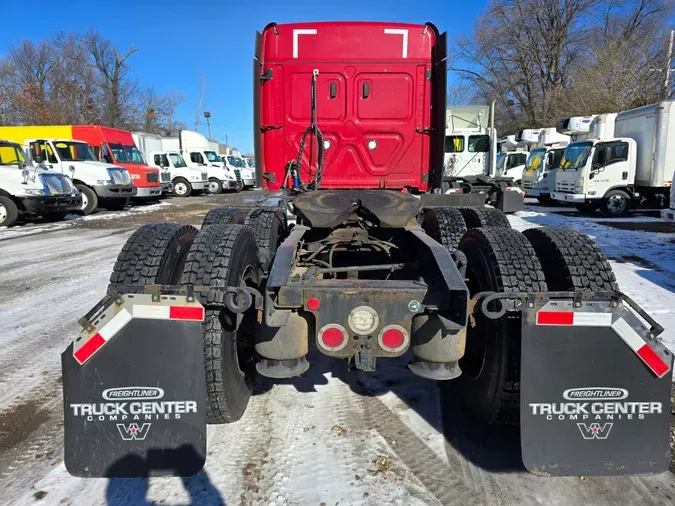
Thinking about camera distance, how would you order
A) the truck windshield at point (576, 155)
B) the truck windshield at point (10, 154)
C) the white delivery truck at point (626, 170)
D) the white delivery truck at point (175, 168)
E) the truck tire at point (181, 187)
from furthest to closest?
the truck tire at point (181, 187), the white delivery truck at point (175, 168), the truck windshield at point (576, 155), the white delivery truck at point (626, 170), the truck windshield at point (10, 154)

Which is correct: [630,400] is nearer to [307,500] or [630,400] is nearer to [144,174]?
[307,500]

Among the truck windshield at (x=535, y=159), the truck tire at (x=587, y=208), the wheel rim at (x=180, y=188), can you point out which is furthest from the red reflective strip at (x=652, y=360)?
the wheel rim at (x=180, y=188)

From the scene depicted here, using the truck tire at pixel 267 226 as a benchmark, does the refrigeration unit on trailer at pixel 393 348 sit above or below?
below

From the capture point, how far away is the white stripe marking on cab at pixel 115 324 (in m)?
2.28

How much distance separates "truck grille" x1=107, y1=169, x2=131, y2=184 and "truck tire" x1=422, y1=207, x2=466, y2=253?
48.0ft

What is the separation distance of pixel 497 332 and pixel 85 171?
1667cm

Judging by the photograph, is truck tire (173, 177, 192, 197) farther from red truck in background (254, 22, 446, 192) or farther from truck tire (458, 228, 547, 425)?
truck tire (458, 228, 547, 425)

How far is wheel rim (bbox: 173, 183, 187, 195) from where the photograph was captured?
25.6 meters

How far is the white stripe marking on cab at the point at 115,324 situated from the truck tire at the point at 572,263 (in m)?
2.23

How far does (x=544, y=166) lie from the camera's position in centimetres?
1983

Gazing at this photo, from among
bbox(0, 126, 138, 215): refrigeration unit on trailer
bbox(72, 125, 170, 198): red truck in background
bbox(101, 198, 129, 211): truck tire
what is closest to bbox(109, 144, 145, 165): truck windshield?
bbox(72, 125, 170, 198): red truck in background

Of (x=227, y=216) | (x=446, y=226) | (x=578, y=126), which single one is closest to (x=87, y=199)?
(x=227, y=216)

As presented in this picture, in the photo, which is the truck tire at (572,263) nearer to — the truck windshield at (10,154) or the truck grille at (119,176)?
the truck windshield at (10,154)

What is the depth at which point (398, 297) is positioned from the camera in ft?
7.90
